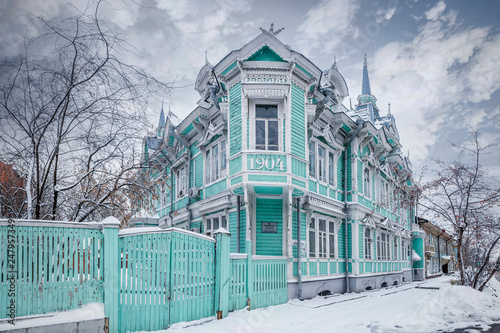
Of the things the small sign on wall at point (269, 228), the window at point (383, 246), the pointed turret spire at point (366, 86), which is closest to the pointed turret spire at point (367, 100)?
the pointed turret spire at point (366, 86)

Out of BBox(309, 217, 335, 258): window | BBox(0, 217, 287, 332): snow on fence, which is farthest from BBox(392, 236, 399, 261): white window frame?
BBox(0, 217, 287, 332): snow on fence

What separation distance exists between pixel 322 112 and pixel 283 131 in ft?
10.7

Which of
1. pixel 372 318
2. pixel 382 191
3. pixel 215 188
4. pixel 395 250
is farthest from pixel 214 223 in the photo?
pixel 395 250

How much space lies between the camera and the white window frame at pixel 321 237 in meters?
15.4

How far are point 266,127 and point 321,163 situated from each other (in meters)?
4.39

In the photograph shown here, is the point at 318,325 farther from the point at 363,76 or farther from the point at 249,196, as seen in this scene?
the point at 363,76

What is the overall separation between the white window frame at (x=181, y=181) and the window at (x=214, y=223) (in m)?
3.23

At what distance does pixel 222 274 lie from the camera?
9180 mm

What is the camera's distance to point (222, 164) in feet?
51.6

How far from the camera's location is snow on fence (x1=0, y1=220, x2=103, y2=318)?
619cm

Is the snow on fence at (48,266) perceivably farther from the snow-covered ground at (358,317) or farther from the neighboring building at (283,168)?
the neighboring building at (283,168)

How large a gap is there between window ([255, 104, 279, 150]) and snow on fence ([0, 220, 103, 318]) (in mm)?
7425

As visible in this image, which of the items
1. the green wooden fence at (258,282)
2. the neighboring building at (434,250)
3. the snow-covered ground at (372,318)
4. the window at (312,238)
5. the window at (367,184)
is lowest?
the neighboring building at (434,250)

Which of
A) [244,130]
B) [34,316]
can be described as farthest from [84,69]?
[244,130]
